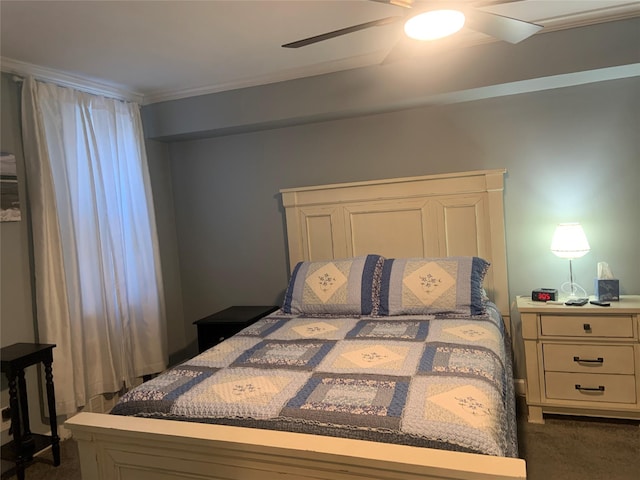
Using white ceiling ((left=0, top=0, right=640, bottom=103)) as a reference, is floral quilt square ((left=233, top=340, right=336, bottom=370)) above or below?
below

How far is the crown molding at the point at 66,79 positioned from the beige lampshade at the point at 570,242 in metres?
3.04

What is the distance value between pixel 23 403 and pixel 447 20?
9.20ft

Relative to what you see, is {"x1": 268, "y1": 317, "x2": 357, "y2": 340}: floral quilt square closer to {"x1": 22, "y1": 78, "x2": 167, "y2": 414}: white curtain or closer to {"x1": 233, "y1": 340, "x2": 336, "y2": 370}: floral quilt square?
{"x1": 233, "y1": 340, "x2": 336, "y2": 370}: floral quilt square

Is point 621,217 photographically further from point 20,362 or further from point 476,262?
point 20,362

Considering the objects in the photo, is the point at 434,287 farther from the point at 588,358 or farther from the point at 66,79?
the point at 66,79

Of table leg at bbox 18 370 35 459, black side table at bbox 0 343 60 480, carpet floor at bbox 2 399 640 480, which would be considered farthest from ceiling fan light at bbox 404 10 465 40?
table leg at bbox 18 370 35 459

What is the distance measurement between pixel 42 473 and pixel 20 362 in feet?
2.03

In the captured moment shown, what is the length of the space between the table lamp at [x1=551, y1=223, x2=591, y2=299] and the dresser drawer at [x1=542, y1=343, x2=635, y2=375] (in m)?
0.32

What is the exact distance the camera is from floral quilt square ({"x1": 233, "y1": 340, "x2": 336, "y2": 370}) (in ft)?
6.49

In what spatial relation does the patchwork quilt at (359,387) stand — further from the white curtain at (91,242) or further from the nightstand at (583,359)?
the white curtain at (91,242)

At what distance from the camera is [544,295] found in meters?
2.75

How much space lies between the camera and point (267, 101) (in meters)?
3.26

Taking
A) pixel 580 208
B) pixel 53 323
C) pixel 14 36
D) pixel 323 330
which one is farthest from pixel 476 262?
pixel 14 36

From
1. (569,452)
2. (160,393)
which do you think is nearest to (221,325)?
(160,393)
